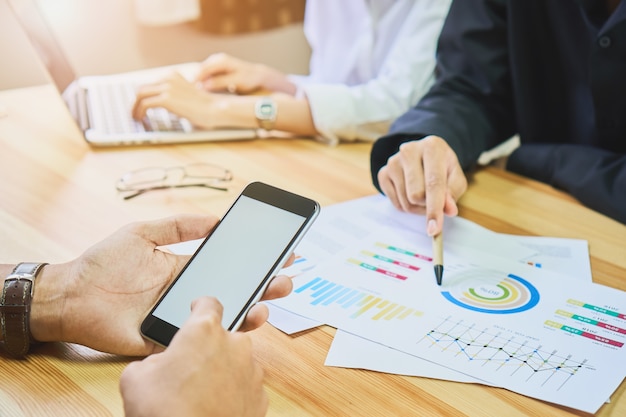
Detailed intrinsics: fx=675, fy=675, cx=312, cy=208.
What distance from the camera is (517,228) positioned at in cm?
97

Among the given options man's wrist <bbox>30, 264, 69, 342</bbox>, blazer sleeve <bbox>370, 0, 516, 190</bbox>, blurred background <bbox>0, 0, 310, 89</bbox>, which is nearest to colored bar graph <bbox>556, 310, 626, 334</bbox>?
blazer sleeve <bbox>370, 0, 516, 190</bbox>

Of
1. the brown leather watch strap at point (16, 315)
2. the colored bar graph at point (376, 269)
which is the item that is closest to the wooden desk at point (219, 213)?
the brown leather watch strap at point (16, 315)

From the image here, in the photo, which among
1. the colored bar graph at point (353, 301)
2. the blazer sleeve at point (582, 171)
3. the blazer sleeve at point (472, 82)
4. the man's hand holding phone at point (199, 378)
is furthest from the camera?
the blazer sleeve at point (472, 82)

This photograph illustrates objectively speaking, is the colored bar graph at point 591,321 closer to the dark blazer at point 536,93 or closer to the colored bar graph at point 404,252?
the colored bar graph at point 404,252

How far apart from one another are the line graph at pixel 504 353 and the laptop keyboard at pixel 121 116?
716mm

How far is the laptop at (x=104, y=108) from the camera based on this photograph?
122 cm

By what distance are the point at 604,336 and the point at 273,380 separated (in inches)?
13.8

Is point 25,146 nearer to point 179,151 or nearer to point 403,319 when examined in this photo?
point 179,151

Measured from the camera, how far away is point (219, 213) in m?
0.98

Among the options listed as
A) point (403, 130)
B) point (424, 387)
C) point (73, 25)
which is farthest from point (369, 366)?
point (73, 25)

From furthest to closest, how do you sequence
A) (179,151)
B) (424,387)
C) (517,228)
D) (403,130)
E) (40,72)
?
1. (40,72)
2. (179,151)
3. (403,130)
4. (517,228)
5. (424,387)

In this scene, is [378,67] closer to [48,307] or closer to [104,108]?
[104,108]

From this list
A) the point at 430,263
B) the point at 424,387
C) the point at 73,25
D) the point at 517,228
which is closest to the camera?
the point at 424,387

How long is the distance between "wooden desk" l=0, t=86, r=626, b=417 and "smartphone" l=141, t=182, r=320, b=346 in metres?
0.07
